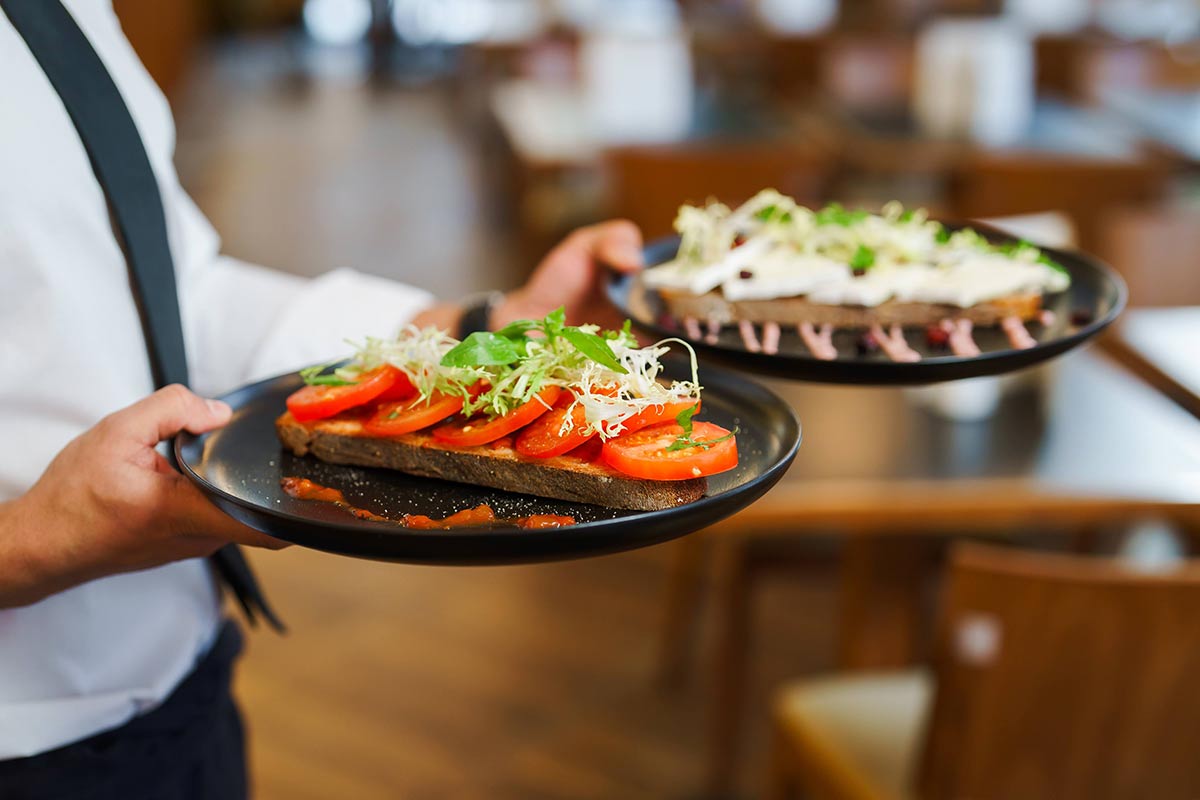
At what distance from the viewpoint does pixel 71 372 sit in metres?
1.17

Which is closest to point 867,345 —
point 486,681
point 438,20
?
point 486,681

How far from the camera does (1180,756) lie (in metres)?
1.75

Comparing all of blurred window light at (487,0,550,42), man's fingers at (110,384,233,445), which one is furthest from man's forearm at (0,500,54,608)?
blurred window light at (487,0,550,42)

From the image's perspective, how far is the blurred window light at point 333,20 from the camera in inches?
585

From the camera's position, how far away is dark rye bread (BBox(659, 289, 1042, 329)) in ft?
4.51

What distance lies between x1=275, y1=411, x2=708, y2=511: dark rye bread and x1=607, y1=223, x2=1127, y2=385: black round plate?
24 cm

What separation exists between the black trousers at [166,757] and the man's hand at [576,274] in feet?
1.69

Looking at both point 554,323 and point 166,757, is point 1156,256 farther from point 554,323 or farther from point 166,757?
point 166,757

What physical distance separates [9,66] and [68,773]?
2.24ft

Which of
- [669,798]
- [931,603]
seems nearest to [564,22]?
[931,603]

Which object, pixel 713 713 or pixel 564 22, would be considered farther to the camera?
pixel 564 22

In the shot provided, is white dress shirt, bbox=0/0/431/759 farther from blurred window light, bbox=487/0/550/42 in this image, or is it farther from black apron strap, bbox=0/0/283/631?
blurred window light, bbox=487/0/550/42

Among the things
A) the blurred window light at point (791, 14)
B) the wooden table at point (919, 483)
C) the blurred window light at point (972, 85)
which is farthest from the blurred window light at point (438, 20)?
the wooden table at point (919, 483)

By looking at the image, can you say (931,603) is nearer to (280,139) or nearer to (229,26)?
(280,139)
